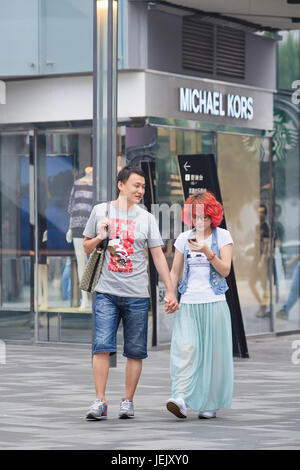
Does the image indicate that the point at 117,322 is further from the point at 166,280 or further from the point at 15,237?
the point at 15,237

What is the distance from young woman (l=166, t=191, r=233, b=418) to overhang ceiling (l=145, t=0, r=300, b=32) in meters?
5.12

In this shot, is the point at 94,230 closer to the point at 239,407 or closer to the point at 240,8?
the point at 239,407

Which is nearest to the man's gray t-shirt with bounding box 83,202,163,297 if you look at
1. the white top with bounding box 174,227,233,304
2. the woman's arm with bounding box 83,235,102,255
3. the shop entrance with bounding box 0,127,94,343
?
the woman's arm with bounding box 83,235,102,255

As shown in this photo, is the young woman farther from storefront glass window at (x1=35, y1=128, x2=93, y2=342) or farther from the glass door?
the glass door

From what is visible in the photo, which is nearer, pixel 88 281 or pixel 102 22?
pixel 88 281

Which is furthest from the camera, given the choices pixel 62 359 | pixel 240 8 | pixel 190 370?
pixel 240 8

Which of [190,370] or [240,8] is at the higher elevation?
[240,8]

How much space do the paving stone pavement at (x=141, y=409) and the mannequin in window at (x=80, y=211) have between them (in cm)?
134

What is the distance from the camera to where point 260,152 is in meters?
16.8

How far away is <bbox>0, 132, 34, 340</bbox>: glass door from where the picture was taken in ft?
51.8

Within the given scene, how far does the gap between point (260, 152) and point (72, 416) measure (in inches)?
321

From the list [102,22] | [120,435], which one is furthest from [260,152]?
[120,435]

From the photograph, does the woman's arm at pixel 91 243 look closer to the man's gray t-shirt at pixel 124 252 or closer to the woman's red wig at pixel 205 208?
the man's gray t-shirt at pixel 124 252

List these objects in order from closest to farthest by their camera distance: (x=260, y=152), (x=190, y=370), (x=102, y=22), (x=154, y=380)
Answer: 1. (x=190, y=370)
2. (x=154, y=380)
3. (x=102, y=22)
4. (x=260, y=152)
